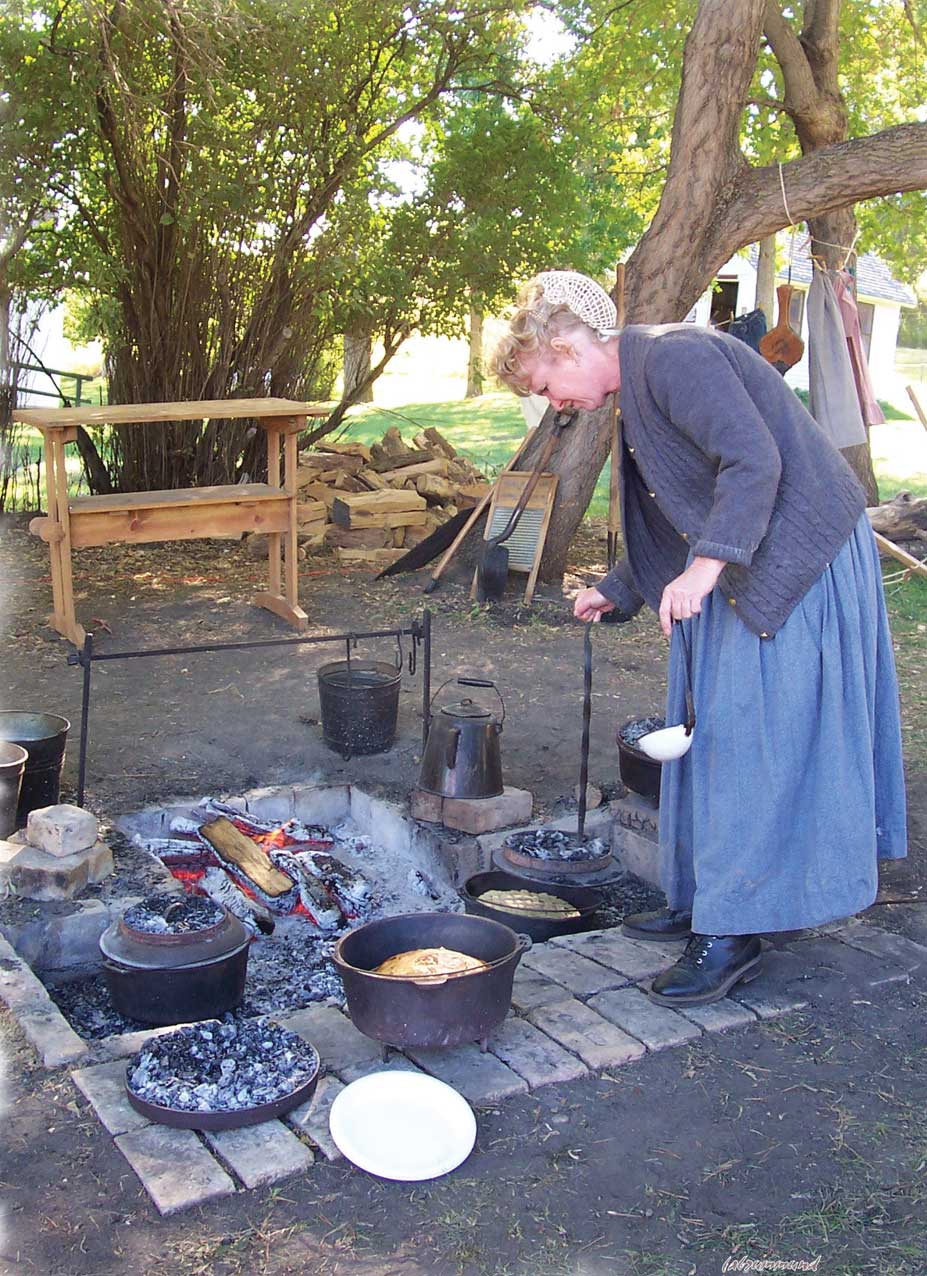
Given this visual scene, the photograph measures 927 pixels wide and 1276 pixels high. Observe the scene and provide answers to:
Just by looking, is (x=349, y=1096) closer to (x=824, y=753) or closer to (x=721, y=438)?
(x=824, y=753)

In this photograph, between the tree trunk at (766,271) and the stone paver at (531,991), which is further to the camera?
the tree trunk at (766,271)

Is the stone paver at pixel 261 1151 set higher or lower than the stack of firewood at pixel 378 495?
lower

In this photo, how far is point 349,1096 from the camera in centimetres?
271

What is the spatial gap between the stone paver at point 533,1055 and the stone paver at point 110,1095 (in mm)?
860

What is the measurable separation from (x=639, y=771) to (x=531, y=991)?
135 centimetres

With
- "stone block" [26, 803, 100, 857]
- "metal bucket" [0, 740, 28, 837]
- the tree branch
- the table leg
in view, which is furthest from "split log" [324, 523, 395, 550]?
"stone block" [26, 803, 100, 857]

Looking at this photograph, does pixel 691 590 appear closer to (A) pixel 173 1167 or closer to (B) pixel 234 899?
(A) pixel 173 1167

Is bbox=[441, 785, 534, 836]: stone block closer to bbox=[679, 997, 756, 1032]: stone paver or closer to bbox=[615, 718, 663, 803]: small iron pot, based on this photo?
bbox=[615, 718, 663, 803]: small iron pot

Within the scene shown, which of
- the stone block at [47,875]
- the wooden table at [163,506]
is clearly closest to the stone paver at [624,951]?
the stone block at [47,875]

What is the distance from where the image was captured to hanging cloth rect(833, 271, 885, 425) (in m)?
8.66

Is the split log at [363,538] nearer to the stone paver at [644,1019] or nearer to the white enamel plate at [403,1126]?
the stone paver at [644,1019]

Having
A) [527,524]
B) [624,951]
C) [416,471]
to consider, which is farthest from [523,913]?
[416,471]

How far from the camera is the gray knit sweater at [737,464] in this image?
289cm

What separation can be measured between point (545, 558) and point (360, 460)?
2.53 m
